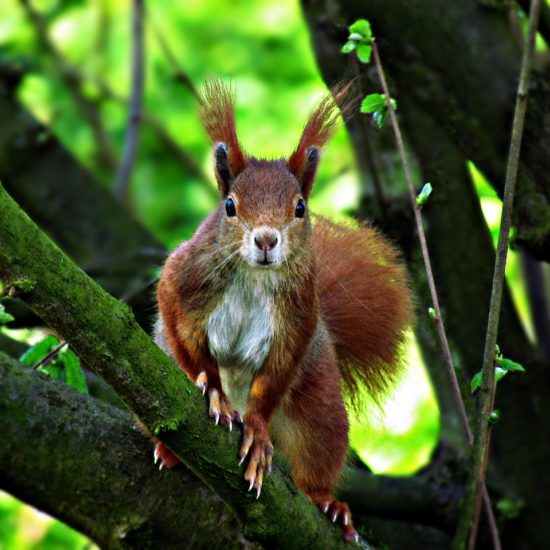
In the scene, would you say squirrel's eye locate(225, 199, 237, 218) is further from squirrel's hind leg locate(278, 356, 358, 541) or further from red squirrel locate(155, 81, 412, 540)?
squirrel's hind leg locate(278, 356, 358, 541)

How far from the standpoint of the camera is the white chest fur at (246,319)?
3.08 meters

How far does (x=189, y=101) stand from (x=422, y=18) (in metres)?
3.09

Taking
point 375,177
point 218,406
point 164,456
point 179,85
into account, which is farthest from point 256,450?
point 179,85

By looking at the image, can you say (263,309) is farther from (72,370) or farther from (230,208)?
(72,370)

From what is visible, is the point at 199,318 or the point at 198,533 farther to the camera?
the point at 199,318

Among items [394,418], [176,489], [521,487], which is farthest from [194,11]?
[176,489]

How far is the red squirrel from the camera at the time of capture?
9.80 feet

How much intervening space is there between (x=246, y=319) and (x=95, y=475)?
69 cm

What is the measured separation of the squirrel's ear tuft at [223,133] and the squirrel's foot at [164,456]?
81 cm

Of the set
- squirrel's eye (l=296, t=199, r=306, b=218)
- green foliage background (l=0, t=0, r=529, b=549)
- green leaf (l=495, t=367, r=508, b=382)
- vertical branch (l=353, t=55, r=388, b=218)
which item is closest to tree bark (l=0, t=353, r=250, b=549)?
squirrel's eye (l=296, t=199, r=306, b=218)

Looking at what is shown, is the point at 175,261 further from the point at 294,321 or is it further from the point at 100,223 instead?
the point at 100,223

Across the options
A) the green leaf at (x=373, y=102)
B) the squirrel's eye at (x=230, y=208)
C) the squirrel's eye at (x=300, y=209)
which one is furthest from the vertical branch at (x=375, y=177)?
the green leaf at (x=373, y=102)

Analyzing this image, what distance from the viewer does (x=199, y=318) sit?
3.05m

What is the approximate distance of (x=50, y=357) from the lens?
Result: 296 centimetres
